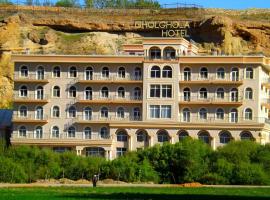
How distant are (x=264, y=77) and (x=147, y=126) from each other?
1747 centimetres

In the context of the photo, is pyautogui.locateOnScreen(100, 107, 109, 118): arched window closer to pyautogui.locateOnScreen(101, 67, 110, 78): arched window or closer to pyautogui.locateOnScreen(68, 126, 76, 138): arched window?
pyautogui.locateOnScreen(68, 126, 76, 138): arched window

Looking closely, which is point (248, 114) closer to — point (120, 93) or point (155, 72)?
point (155, 72)

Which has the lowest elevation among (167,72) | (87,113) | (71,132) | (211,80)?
(71,132)

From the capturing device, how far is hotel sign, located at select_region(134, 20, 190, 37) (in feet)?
453

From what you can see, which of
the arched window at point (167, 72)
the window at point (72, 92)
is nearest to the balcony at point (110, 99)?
the window at point (72, 92)

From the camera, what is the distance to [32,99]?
12606 centimetres

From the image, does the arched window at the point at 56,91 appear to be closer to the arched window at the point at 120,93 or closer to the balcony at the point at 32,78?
the balcony at the point at 32,78

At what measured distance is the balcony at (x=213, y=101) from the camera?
124m

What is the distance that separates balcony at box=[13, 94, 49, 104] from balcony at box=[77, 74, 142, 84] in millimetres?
4798

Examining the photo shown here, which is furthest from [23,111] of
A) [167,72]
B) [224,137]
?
[224,137]

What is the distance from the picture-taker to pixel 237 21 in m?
167

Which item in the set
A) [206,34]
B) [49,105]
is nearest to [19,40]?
[206,34]

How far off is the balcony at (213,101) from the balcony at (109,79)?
248 inches

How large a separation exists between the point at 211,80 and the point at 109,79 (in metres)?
12.6
